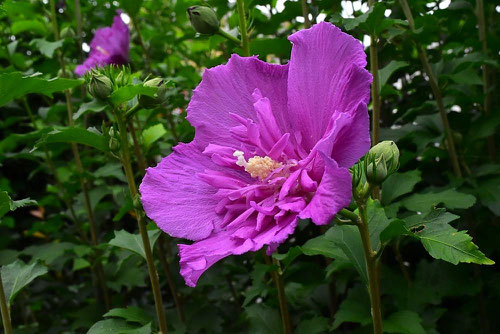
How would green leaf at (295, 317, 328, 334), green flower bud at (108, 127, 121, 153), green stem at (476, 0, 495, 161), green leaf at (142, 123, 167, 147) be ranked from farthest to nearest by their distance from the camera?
green stem at (476, 0, 495, 161), green leaf at (142, 123, 167, 147), green leaf at (295, 317, 328, 334), green flower bud at (108, 127, 121, 153)

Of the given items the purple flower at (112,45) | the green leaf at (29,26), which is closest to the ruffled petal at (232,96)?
the purple flower at (112,45)

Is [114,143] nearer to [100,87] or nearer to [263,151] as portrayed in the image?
[100,87]

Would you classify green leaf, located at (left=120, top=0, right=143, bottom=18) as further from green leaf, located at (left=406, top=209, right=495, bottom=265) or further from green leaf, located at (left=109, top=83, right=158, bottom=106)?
green leaf, located at (left=406, top=209, right=495, bottom=265)

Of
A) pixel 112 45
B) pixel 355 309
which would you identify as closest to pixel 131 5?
pixel 112 45

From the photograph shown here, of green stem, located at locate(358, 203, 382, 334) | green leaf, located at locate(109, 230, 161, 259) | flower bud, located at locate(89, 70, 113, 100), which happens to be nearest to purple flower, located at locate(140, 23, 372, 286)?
green stem, located at locate(358, 203, 382, 334)

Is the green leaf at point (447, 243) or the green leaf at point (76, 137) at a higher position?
the green leaf at point (76, 137)

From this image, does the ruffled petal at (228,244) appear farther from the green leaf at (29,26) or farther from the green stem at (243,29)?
the green leaf at (29,26)
